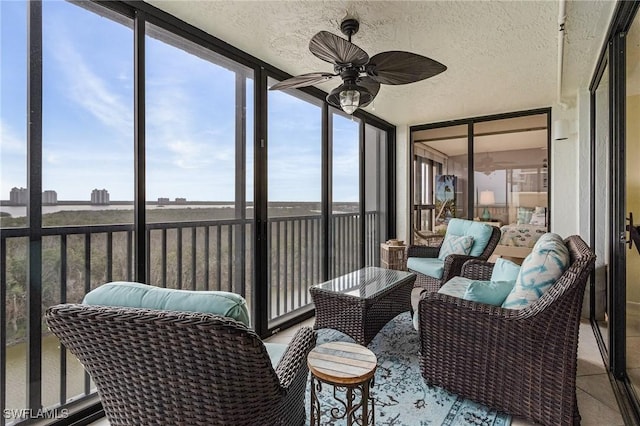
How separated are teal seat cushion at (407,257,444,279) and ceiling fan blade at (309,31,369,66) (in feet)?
7.53

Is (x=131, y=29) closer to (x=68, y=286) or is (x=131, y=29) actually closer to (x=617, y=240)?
(x=68, y=286)

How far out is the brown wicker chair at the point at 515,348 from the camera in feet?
5.17

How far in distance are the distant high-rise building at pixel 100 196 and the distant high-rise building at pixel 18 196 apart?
1.03ft

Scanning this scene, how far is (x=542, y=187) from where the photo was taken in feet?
14.3

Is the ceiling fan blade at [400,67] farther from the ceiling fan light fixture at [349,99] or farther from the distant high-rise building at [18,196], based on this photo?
the distant high-rise building at [18,196]

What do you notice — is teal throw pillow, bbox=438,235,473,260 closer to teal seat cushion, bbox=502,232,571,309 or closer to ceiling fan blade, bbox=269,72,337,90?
teal seat cushion, bbox=502,232,571,309

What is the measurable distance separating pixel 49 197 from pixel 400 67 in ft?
7.11

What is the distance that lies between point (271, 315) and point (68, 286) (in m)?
1.85

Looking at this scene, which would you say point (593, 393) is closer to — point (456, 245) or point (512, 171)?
point (456, 245)

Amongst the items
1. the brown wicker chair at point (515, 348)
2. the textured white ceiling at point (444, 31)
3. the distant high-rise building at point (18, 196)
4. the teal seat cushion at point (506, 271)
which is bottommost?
the brown wicker chair at point (515, 348)

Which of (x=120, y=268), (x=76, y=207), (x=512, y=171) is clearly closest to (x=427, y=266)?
(x=512, y=171)

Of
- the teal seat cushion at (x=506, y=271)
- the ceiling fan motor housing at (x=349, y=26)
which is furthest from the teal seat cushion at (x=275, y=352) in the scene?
the ceiling fan motor housing at (x=349, y=26)

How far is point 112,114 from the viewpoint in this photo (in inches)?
77.7

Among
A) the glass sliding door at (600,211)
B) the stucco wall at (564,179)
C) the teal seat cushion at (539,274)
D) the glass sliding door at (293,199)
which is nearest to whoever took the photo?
the teal seat cushion at (539,274)
